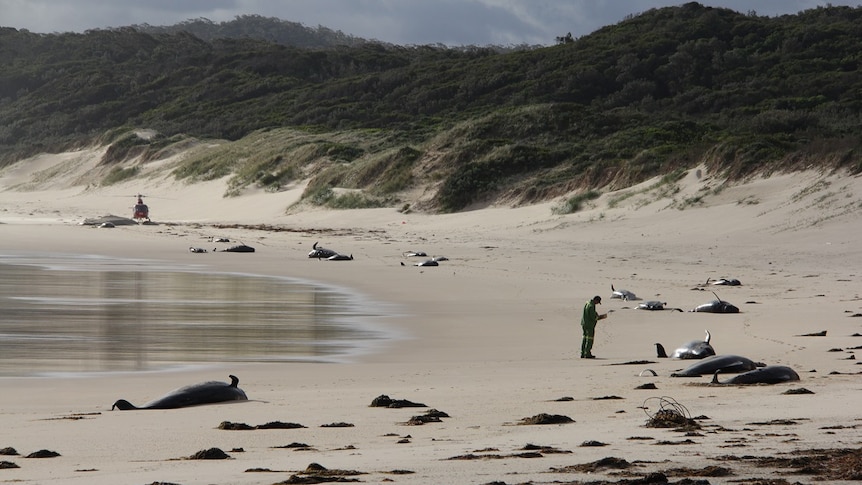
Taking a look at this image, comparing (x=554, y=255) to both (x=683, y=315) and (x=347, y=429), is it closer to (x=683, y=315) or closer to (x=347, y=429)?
(x=683, y=315)

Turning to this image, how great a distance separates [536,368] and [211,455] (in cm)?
568

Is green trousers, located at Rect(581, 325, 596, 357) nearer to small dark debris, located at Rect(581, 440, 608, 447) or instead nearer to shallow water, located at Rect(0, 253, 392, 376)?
shallow water, located at Rect(0, 253, 392, 376)

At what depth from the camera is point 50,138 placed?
93.1 meters

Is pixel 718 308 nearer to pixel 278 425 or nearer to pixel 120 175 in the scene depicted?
pixel 278 425

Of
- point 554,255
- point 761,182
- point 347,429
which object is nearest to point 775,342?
point 347,429

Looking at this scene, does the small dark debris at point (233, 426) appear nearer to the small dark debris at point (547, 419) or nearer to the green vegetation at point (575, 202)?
the small dark debris at point (547, 419)


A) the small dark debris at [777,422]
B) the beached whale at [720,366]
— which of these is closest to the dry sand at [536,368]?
the small dark debris at [777,422]

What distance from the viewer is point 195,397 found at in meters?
9.65

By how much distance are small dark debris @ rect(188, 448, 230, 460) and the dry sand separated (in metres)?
0.08

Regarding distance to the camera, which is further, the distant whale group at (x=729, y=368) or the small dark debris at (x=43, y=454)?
the distant whale group at (x=729, y=368)

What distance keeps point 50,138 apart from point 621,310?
81849 millimetres

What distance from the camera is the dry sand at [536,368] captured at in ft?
23.3

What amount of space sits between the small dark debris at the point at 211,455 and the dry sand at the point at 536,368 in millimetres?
76

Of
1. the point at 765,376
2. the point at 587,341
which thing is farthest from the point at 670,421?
the point at 587,341
